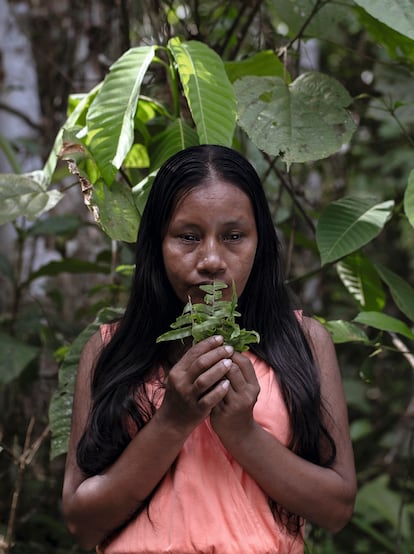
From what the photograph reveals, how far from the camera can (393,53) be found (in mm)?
2553

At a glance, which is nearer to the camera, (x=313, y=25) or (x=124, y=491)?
(x=124, y=491)

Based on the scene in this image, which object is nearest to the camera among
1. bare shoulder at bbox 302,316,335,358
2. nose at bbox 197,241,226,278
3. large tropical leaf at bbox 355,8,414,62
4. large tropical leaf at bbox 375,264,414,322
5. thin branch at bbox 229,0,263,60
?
nose at bbox 197,241,226,278

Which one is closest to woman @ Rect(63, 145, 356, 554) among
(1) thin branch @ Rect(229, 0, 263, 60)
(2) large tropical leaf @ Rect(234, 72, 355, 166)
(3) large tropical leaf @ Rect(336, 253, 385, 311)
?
(2) large tropical leaf @ Rect(234, 72, 355, 166)

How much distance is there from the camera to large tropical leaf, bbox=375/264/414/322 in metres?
2.53

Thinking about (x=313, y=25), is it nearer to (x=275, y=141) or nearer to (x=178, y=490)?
(x=275, y=141)

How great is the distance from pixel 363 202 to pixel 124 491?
1142mm

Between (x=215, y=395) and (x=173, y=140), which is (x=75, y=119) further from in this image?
(x=215, y=395)

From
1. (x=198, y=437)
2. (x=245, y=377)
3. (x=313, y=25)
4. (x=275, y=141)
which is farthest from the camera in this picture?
(x=313, y=25)

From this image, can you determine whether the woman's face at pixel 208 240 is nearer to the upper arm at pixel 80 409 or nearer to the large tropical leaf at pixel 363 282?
the upper arm at pixel 80 409

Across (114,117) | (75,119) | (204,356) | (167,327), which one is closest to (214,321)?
(204,356)

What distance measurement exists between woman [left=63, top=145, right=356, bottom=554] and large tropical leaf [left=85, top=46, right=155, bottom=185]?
0.91ft

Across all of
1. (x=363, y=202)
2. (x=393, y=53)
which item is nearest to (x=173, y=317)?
(x=363, y=202)

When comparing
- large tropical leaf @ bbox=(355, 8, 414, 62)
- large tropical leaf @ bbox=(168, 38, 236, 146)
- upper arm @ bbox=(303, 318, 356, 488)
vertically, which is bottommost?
upper arm @ bbox=(303, 318, 356, 488)

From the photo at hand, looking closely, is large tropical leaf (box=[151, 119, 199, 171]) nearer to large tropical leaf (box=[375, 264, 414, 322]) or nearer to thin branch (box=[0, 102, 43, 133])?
large tropical leaf (box=[375, 264, 414, 322])
